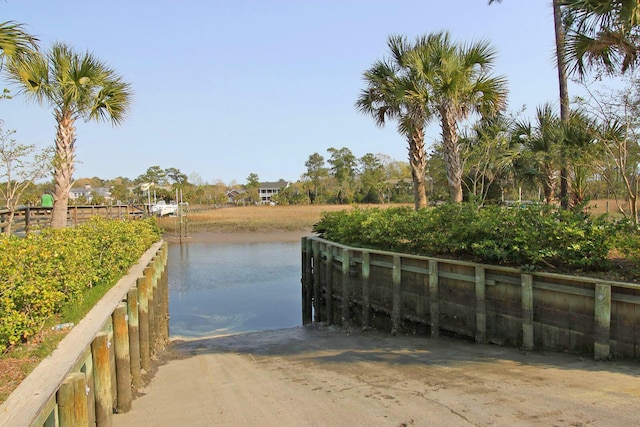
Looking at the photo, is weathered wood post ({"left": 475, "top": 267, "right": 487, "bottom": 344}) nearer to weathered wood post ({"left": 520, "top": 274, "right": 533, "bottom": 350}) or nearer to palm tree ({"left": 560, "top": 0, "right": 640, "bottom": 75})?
weathered wood post ({"left": 520, "top": 274, "right": 533, "bottom": 350})

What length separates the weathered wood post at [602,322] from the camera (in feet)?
21.6

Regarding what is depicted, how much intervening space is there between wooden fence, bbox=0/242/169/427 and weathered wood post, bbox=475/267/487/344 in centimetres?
575

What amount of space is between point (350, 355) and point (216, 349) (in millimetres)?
3771

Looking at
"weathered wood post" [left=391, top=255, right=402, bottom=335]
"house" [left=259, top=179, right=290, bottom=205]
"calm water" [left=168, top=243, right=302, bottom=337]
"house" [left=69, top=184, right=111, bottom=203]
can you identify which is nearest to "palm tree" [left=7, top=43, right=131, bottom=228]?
"calm water" [left=168, top=243, right=302, bottom=337]

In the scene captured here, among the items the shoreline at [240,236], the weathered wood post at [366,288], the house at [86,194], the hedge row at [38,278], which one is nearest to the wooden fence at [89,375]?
the hedge row at [38,278]

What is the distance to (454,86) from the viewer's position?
13688mm

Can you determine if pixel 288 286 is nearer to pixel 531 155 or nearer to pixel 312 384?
pixel 531 155

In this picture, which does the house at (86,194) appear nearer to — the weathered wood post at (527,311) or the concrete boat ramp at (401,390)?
the concrete boat ramp at (401,390)

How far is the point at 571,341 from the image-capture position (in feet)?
23.5

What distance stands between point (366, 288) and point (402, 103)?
765 centimetres

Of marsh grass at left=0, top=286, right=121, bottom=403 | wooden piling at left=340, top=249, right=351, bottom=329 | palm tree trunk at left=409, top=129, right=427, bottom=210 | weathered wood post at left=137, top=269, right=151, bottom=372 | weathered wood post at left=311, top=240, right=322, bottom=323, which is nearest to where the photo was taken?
marsh grass at left=0, top=286, right=121, bottom=403

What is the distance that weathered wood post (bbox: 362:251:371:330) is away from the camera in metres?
11.3

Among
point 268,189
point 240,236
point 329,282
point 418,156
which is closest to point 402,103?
point 418,156

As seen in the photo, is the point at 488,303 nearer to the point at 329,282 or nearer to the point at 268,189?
the point at 329,282
